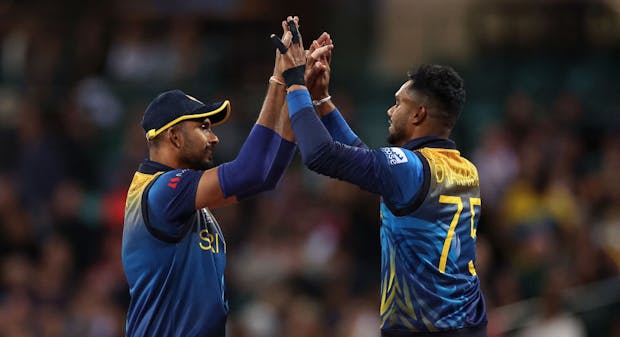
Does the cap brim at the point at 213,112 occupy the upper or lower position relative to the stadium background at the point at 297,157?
upper

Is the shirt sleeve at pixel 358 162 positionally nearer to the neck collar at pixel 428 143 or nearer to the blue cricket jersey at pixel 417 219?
the blue cricket jersey at pixel 417 219

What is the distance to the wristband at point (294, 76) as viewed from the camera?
207 inches

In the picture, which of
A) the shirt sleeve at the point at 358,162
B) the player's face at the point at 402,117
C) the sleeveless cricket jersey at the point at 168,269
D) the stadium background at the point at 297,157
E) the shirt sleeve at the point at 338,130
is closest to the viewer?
the shirt sleeve at the point at 358,162

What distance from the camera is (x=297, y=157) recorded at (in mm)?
12242

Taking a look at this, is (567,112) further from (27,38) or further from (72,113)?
(27,38)

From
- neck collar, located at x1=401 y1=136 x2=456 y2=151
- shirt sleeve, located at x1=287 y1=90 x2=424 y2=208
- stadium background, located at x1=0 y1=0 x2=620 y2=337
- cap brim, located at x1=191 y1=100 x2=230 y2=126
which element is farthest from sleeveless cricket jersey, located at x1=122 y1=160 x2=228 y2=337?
stadium background, located at x1=0 y1=0 x2=620 y2=337

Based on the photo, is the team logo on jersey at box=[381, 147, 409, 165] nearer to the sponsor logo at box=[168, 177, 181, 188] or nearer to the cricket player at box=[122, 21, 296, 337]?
the cricket player at box=[122, 21, 296, 337]

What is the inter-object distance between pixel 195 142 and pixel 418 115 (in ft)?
3.54

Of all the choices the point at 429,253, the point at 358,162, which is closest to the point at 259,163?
the point at 358,162

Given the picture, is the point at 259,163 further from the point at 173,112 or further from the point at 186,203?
the point at 173,112

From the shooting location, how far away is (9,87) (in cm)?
1412

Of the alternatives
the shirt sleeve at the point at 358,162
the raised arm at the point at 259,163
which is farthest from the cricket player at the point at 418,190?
the raised arm at the point at 259,163

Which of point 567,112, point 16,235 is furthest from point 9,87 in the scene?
point 567,112

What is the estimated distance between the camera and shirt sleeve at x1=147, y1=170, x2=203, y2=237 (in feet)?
17.0
